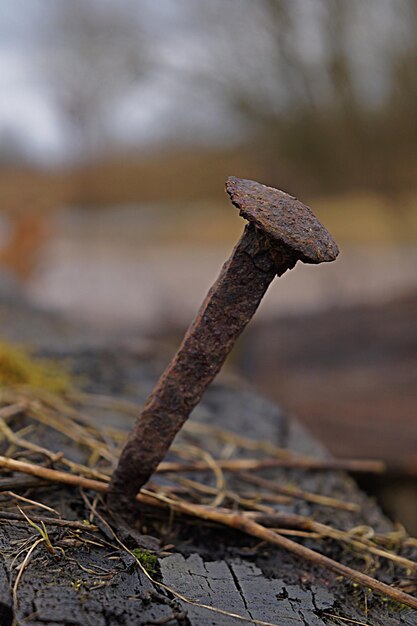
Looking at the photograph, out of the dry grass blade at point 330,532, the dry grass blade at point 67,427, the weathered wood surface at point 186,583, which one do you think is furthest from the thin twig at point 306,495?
the dry grass blade at point 67,427

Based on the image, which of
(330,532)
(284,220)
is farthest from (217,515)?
(284,220)

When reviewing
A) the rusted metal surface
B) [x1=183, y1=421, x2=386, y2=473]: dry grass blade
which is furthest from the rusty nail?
[x1=183, y1=421, x2=386, y2=473]: dry grass blade

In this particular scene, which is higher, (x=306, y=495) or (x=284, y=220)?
(x=284, y=220)

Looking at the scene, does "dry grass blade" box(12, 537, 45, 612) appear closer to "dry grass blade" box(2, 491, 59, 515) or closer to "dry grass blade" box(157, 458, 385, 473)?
"dry grass blade" box(2, 491, 59, 515)

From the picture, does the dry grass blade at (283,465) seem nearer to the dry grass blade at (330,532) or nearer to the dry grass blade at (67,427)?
the dry grass blade at (67,427)

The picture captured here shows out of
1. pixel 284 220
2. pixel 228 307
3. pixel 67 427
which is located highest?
pixel 284 220

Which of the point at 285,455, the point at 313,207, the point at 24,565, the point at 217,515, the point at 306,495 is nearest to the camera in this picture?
the point at 24,565

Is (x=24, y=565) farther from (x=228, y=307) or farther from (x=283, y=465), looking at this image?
(x=283, y=465)
